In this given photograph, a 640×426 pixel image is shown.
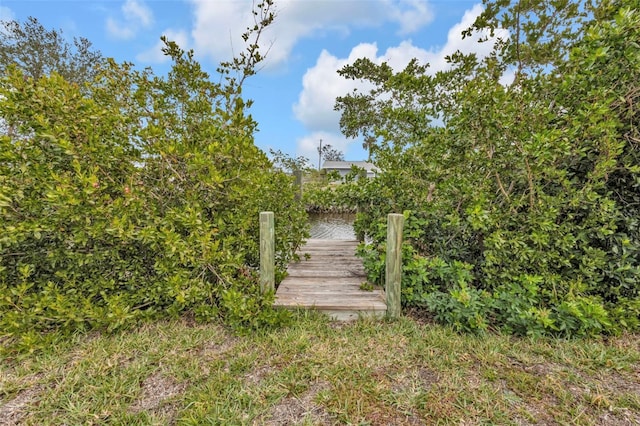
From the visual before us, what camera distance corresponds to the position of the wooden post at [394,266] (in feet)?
8.29

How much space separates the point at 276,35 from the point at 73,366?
436 centimetres

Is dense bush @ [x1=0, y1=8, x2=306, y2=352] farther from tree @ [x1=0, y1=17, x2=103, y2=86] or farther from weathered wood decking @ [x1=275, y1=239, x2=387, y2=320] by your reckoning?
tree @ [x1=0, y1=17, x2=103, y2=86]

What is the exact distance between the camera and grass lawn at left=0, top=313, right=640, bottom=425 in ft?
5.12

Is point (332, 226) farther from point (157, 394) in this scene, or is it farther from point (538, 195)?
point (157, 394)

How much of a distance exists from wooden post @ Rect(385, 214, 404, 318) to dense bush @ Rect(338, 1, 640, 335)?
0.16 m

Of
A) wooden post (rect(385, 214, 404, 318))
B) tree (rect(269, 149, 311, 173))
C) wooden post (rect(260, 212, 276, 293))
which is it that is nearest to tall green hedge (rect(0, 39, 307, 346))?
wooden post (rect(260, 212, 276, 293))

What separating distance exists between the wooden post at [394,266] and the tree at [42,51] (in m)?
15.9

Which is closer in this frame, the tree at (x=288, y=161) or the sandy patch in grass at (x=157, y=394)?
the sandy patch in grass at (x=157, y=394)

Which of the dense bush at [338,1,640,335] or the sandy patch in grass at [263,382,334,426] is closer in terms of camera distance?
the sandy patch in grass at [263,382,334,426]

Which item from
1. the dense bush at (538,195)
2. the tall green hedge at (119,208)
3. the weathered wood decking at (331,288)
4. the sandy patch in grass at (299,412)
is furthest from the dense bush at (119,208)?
the dense bush at (538,195)

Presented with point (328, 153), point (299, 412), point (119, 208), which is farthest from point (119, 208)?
point (328, 153)

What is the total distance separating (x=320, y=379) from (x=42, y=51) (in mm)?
19036

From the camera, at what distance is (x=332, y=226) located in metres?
9.98

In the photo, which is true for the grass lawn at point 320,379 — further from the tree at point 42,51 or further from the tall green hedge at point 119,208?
the tree at point 42,51
